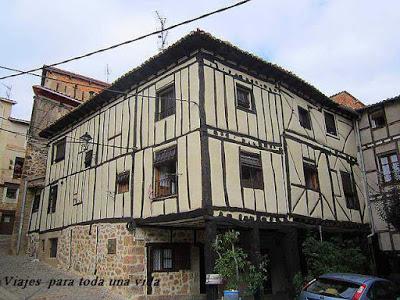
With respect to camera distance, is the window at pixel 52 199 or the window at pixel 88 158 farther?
the window at pixel 52 199

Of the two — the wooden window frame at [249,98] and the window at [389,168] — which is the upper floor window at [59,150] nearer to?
the wooden window frame at [249,98]

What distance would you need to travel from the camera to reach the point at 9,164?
27.5m

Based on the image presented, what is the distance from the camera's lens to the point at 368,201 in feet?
52.2

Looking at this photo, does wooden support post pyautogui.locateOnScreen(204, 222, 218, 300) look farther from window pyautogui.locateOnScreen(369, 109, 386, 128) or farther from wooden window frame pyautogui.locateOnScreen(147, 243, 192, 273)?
window pyautogui.locateOnScreen(369, 109, 386, 128)

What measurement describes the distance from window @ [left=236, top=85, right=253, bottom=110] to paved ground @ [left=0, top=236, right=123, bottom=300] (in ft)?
22.7

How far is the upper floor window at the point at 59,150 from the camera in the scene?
16.9 meters

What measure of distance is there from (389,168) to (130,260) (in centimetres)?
1146

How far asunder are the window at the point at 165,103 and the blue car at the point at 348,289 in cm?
633

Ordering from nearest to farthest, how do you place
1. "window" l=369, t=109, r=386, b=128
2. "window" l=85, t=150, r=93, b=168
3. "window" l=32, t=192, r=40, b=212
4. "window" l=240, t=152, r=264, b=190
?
"window" l=240, t=152, r=264, b=190, "window" l=85, t=150, r=93, b=168, "window" l=369, t=109, r=386, b=128, "window" l=32, t=192, r=40, b=212

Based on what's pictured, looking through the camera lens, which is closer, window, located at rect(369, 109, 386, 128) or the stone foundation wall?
the stone foundation wall

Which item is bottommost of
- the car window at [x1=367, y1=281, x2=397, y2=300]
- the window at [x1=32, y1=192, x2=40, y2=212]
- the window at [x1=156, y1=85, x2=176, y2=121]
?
the car window at [x1=367, y1=281, x2=397, y2=300]

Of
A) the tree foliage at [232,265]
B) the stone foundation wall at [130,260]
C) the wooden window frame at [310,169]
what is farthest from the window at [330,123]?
the tree foliage at [232,265]

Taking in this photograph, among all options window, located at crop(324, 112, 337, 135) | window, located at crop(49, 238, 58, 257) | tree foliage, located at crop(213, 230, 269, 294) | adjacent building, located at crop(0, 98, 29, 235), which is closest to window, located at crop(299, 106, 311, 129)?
window, located at crop(324, 112, 337, 135)

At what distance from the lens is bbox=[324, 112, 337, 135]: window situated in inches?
624
